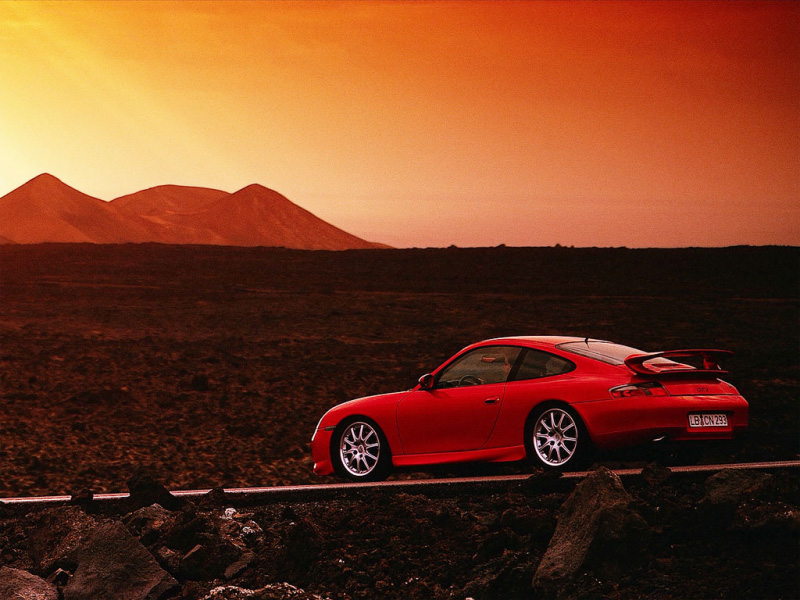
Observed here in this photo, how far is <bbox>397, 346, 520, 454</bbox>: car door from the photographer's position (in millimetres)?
12219

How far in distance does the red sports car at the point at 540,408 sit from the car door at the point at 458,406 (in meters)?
0.01

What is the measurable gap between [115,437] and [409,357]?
34.9 ft

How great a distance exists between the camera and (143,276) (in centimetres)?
5944

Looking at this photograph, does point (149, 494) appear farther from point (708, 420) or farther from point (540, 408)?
point (708, 420)

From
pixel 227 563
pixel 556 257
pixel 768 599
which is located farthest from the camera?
pixel 556 257

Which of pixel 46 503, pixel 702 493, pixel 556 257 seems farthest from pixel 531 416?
pixel 556 257

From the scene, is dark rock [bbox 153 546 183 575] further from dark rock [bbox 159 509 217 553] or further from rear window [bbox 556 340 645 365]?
rear window [bbox 556 340 645 365]

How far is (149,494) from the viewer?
41.5 feet

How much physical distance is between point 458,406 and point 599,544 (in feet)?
11.8

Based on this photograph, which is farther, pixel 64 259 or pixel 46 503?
pixel 64 259

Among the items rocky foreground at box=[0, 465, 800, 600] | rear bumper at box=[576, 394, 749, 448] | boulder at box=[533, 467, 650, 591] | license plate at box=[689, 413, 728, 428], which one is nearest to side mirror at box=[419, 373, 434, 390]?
rocky foreground at box=[0, 465, 800, 600]

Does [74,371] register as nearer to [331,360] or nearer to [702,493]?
[331,360]

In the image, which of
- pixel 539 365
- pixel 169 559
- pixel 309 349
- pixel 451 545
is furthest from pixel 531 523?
pixel 309 349

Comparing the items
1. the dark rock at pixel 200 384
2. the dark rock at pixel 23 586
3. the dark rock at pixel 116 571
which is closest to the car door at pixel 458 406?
the dark rock at pixel 116 571
